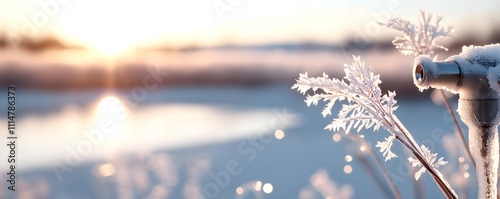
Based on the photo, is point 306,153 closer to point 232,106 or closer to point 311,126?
point 311,126

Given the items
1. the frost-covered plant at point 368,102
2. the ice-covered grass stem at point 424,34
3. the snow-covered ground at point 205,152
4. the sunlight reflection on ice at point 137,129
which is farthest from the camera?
the sunlight reflection on ice at point 137,129

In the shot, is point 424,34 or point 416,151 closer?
point 416,151

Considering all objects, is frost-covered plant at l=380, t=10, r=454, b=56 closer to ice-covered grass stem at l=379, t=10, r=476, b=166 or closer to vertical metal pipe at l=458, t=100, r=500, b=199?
ice-covered grass stem at l=379, t=10, r=476, b=166

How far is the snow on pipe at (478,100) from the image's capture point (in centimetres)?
83

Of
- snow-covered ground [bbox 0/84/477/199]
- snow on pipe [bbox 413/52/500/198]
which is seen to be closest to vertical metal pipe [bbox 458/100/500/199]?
snow on pipe [bbox 413/52/500/198]

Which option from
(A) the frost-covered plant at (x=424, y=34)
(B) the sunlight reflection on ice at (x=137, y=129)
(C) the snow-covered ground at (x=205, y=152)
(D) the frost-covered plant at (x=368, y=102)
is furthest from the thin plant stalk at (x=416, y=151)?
(B) the sunlight reflection on ice at (x=137, y=129)

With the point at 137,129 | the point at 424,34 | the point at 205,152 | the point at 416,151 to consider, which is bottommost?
the point at 416,151

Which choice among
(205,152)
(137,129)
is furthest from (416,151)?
(137,129)

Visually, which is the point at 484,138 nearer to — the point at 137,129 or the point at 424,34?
the point at 424,34

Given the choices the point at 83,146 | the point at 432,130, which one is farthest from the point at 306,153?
the point at 83,146

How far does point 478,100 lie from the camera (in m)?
0.85

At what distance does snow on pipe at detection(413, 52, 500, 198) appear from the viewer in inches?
32.9

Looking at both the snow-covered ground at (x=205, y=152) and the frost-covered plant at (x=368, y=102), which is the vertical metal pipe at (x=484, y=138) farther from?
the snow-covered ground at (x=205, y=152)

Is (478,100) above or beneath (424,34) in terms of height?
beneath
